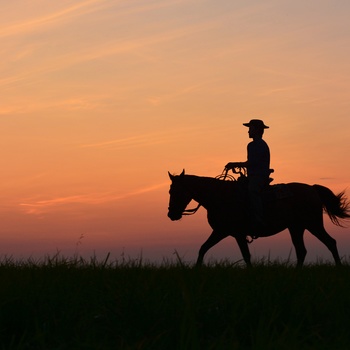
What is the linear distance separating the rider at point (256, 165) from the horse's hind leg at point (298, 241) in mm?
1397

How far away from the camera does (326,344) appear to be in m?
5.38

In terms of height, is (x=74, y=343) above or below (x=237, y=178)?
below

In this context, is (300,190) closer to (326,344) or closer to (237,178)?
(237,178)

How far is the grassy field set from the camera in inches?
212

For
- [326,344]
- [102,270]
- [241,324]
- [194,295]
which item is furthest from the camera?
[102,270]

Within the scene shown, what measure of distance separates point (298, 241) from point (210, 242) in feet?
7.95

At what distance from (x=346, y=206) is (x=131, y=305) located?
9.78 metres

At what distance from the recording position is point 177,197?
1327 cm

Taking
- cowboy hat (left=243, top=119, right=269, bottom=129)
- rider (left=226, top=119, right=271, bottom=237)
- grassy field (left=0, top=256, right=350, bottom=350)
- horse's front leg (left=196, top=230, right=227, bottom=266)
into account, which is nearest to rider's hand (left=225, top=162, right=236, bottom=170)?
rider (left=226, top=119, right=271, bottom=237)

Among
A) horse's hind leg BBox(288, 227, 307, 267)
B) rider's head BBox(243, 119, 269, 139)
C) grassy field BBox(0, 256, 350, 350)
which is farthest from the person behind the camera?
horse's hind leg BBox(288, 227, 307, 267)

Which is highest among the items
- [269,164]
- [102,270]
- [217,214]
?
[269,164]

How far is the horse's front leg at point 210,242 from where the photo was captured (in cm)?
1333

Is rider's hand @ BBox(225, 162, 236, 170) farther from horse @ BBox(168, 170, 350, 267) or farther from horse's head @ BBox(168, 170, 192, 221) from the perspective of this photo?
horse's head @ BBox(168, 170, 192, 221)

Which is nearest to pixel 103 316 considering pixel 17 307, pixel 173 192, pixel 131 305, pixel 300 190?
pixel 131 305
